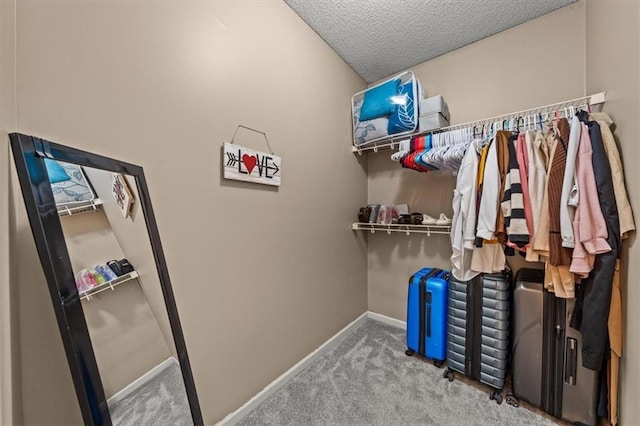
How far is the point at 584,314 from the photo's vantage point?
3.84ft

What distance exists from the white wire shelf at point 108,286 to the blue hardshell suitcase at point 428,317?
72.0 inches

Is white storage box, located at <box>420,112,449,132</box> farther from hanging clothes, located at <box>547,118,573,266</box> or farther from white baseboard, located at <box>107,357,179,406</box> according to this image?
white baseboard, located at <box>107,357,179,406</box>

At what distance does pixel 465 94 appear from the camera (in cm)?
210

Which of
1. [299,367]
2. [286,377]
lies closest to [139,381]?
[286,377]

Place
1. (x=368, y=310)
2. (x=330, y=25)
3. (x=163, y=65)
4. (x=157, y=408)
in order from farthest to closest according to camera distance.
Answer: (x=368, y=310), (x=330, y=25), (x=163, y=65), (x=157, y=408)

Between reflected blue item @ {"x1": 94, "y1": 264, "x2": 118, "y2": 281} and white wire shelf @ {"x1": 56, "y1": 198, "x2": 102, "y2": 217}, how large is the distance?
0.65ft

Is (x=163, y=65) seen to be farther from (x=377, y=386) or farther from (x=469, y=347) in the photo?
(x=469, y=347)

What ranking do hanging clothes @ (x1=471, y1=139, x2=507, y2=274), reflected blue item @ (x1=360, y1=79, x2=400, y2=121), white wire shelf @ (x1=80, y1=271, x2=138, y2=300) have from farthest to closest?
1. reflected blue item @ (x1=360, y1=79, x2=400, y2=121)
2. hanging clothes @ (x1=471, y1=139, x2=507, y2=274)
3. white wire shelf @ (x1=80, y1=271, x2=138, y2=300)

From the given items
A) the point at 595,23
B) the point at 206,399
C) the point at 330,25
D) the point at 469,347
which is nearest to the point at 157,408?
the point at 206,399

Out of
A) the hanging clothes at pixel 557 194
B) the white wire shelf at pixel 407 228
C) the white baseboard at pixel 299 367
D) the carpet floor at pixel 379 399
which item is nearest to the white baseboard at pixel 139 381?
the white baseboard at pixel 299 367

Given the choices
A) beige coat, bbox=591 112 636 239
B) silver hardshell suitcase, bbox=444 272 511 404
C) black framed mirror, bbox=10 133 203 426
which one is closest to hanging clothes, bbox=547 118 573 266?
beige coat, bbox=591 112 636 239

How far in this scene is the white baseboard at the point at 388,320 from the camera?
2.40 m

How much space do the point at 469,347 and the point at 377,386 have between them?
0.68 metres

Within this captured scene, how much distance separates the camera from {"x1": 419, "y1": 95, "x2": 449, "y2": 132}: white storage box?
190 cm
